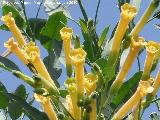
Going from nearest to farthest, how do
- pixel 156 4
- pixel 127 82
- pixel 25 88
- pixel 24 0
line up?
pixel 156 4 < pixel 127 82 < pixel 25 88 < pixel 24 0

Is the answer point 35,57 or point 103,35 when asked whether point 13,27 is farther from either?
point 103,35

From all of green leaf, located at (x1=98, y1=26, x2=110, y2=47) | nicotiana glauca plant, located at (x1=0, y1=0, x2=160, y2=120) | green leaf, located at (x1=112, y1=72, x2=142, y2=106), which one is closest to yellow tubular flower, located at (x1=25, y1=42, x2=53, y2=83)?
nicotiana glauca plant, located at (x1=0, y1=0, x2=160, y2=120)

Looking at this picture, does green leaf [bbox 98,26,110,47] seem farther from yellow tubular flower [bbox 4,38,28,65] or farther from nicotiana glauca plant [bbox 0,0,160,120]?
yellow tubular flower [bbox 4,38,28,65]

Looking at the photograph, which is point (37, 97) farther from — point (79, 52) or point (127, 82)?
point (127, 82)

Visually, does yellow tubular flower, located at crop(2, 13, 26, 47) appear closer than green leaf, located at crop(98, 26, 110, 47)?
Yes

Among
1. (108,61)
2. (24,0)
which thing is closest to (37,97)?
(108,61)

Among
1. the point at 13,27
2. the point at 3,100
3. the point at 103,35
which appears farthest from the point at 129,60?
the point at 3,100

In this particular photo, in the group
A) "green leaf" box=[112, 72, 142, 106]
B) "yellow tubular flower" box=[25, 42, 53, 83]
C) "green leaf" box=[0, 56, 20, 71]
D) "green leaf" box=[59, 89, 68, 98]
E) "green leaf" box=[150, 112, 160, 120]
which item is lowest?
"green leaf" box=[150, 112, 160, 120]
